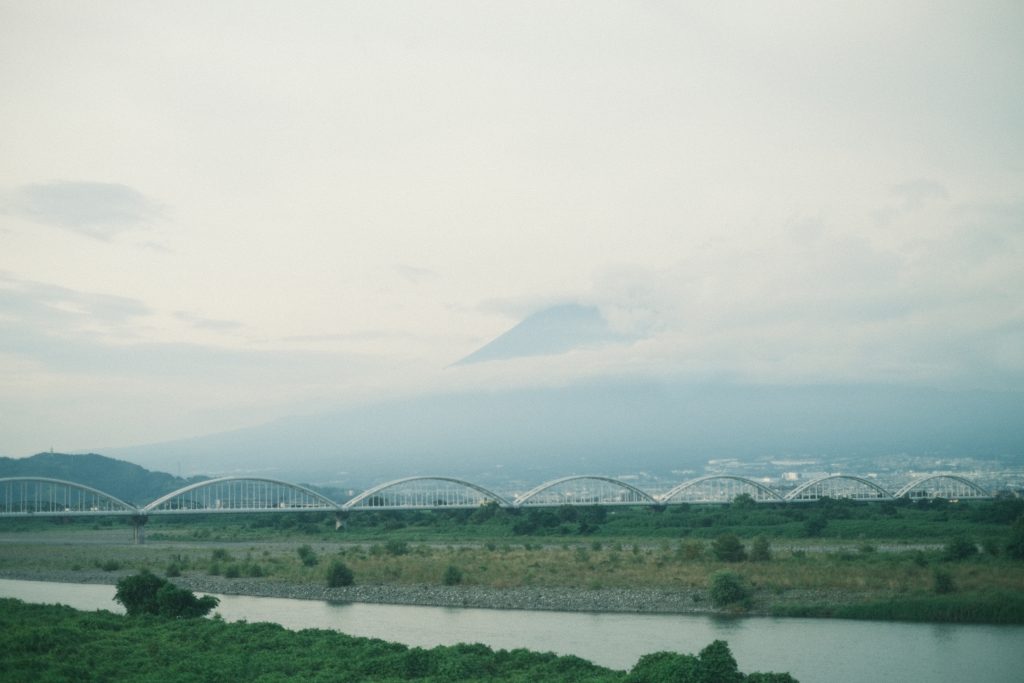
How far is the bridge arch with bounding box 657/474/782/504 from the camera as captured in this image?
7371cm

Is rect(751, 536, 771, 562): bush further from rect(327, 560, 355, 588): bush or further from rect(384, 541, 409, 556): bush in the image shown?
rect(384, 541, 409, 556): bush

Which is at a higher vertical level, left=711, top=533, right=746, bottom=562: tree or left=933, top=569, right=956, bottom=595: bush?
left=711, top=533, right=746, bottom=562: tree

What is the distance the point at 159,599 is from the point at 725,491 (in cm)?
5634

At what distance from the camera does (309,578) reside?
124ft

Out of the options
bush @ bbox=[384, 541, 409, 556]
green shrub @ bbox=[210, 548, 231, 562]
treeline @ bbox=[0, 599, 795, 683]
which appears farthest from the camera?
bush @ bbox=[384, 541, 409, 556]

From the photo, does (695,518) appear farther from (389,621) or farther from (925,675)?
(925,675)

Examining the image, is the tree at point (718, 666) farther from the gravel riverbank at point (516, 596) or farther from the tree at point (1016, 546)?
the tree at point (1016, 546)

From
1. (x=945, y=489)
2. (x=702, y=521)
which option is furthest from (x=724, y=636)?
(x=945, y=489)

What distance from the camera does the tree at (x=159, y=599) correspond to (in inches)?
1069

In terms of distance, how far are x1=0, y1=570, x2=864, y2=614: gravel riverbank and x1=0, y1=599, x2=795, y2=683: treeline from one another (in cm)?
1003

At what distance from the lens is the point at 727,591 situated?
29266 millimetres

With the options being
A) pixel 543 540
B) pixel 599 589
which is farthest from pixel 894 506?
pixel 599 589

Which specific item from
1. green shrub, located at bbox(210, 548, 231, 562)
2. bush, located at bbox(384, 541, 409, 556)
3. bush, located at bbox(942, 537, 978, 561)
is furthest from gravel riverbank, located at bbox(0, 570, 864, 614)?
bush, located at bbox(384, 541, 409, 556)

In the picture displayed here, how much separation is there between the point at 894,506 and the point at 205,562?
44.1 meters
